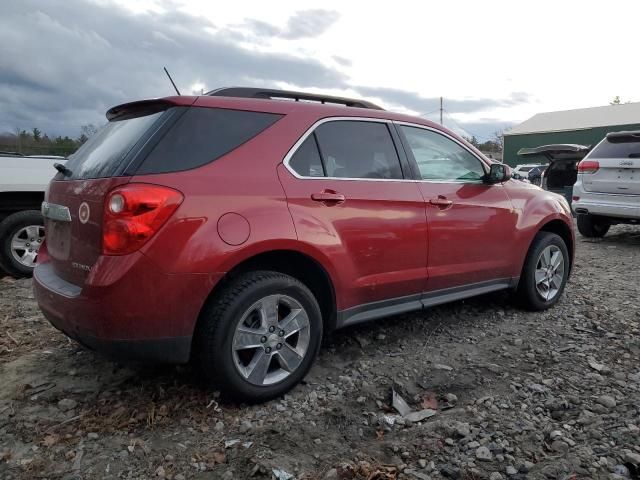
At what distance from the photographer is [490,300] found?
15.5 feet

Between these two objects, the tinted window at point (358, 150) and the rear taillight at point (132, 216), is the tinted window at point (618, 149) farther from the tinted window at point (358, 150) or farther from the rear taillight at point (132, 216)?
the rear taillight at point (132, 216)

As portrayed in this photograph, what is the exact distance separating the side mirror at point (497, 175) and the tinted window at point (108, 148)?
2522 millimetres

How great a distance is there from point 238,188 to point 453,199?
1.74m

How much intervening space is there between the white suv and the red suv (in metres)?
4.74

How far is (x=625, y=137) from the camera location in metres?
7.43

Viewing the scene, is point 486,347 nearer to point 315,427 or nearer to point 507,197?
point 507,197

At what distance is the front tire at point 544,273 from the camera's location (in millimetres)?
4285

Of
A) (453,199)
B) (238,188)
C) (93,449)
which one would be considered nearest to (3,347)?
(93,449)

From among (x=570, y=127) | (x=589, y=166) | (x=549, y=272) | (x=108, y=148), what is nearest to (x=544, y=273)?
(x=549, y=272)

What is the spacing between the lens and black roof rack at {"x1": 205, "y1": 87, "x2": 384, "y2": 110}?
3023 millimetres

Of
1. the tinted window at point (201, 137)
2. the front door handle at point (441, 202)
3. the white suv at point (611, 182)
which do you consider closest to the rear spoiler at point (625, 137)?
the white suv at point (611, 182)

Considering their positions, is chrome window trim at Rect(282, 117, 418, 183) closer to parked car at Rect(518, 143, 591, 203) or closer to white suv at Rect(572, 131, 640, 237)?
white suv at Rect(572, 131, 640, 237)

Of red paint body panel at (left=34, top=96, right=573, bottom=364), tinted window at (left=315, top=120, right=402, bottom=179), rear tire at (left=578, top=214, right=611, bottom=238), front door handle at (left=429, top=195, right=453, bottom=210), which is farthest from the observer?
rear tire at (left=578, top=214, right=611, bottom=238)

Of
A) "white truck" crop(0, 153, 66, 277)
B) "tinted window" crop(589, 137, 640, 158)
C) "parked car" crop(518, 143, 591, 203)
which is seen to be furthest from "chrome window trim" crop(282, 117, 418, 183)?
"parked car" crop(518, 143, 591, 203)
